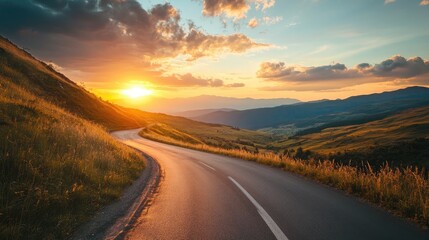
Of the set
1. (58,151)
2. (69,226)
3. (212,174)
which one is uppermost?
(58,151)

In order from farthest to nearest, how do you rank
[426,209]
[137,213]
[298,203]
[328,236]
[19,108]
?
[19,108]
[298,203]
[137,213]
[426,209]
[328,236]

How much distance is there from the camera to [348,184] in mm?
10773

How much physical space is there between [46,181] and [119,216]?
211 centimetres

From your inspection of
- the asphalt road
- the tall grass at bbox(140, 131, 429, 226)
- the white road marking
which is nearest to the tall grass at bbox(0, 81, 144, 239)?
the asphalt road

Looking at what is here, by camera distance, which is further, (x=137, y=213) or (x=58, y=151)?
(x=58, y=151)

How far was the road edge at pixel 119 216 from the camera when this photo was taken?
5891 millimetres

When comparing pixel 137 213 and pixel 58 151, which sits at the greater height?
pixel 58 151

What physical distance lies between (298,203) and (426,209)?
3.06 metres

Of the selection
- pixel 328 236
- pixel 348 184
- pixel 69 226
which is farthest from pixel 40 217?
pixel 348 184

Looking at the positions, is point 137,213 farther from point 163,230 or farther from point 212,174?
point 212,174

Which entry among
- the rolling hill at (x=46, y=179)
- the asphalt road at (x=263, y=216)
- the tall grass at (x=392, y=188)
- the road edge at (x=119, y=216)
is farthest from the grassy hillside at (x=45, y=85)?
the tall grass at (x=392, y=188)

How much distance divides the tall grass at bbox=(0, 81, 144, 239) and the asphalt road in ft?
5.13

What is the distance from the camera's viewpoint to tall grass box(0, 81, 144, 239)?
18.6ft

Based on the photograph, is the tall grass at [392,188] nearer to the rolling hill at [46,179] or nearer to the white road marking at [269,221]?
the white road marking at [269,221]
